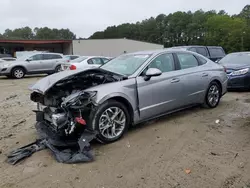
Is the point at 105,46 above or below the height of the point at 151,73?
above

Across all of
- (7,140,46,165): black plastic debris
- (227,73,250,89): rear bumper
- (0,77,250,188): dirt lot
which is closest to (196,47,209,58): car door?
(227,73,250,89): rear bumper

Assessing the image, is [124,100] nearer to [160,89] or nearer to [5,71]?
[160,89]

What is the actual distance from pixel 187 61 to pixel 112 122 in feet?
8.63

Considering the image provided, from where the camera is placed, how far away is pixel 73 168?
146 inches

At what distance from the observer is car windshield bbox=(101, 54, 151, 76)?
5.30m

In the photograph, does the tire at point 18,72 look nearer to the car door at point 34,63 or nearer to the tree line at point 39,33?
the car door at point 34,63

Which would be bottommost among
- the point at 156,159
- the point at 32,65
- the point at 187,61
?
the point at 156,159

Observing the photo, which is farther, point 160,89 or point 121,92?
point 160,89

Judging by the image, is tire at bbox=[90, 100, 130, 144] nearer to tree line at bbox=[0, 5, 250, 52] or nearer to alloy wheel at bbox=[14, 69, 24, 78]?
alloy wheel at bbox=[14, 69, 24, 78]

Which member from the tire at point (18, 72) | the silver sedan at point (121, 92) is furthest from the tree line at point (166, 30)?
the silver sedan at point (121, 92)

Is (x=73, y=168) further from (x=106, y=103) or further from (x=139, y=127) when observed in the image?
(x=139, y=127)

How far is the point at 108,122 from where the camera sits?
177 inches

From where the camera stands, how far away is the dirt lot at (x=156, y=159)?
3.33 meters

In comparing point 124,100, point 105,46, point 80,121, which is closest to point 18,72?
point 124,100
